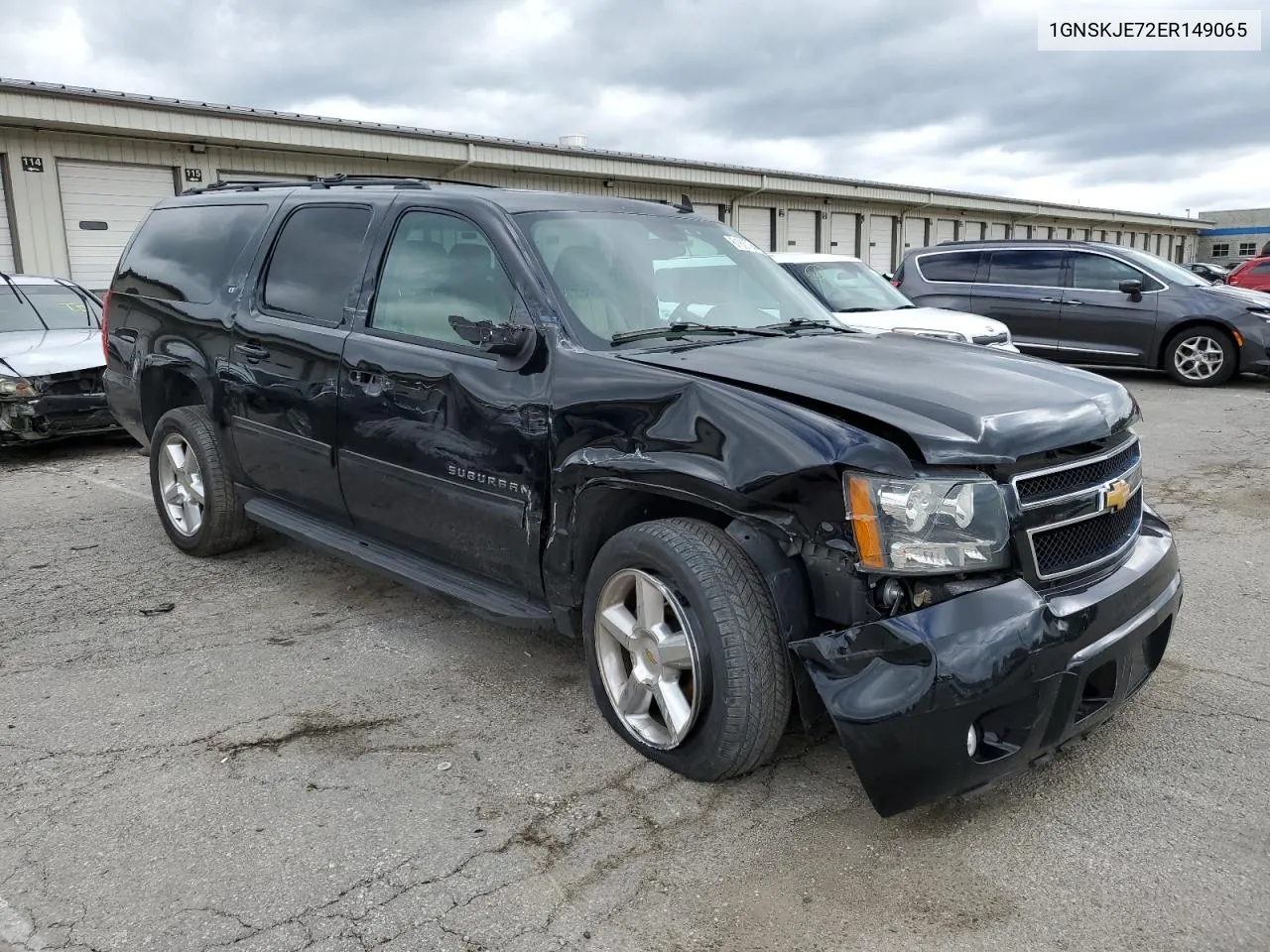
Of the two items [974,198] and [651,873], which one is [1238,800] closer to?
[651,873]

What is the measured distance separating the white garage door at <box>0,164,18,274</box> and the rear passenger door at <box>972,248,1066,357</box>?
43.3 feet

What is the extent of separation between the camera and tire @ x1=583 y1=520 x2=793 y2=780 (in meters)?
2.74

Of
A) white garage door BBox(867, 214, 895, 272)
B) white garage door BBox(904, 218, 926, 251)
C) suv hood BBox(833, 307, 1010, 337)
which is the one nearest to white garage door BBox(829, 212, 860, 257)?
white garage door BBox(867, 214, 895, 272)

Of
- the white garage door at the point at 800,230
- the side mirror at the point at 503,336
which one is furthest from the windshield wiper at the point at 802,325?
the white garage door at the point at 800,230

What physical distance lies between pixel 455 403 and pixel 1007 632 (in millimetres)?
2011

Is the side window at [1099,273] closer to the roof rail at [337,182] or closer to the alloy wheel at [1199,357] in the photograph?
the alloy wheel at [1199,357]

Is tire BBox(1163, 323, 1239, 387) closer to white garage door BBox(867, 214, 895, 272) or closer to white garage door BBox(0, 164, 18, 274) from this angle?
white garage door BBox(0, 164, 18, 274)

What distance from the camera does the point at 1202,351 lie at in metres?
11.9

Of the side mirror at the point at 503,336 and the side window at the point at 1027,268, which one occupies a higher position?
the side window at the point at 1027,268

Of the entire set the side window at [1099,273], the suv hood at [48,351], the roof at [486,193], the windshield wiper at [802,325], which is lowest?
the suv hood at [48,351]

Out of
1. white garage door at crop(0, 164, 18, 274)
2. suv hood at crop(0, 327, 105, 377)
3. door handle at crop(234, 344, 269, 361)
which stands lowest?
suv hood at crop(0, 327, 105, 377)

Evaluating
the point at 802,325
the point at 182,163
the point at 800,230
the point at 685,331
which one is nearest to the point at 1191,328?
the point at 802,325

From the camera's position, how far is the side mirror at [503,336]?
10.8 feet

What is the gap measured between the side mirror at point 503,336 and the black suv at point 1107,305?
35.8 ft
